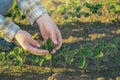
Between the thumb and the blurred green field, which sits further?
the blurred green field

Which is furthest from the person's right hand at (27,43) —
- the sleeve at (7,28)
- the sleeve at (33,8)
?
the sleeve at (33,8)

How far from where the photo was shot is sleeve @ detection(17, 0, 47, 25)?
6.73 feet

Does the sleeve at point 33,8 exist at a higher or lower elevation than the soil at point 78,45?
higher

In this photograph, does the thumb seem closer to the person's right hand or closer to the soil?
the person's right hand

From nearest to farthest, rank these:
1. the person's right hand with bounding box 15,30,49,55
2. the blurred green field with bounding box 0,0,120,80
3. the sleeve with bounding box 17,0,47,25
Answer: the person's right hand with bounding box 15,30,49,55 < the sleeve with bounding box 17,0,47,25 < the blurred green field with bounding box 0,0,120,80

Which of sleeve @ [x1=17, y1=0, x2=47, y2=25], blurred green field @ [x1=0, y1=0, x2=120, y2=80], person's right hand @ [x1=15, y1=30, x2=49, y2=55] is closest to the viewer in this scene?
person's right hand @ [x1=15, y1=30, x2=49, y2=55]

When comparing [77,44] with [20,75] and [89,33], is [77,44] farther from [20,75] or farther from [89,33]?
[20,75]

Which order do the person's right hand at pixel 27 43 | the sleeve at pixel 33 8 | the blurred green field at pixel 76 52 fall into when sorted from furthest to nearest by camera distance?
the blurred green field at pixel 76 52, the sleeve at pixel 33 8, the person's right hand at pixel 27 43

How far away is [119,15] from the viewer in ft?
10.2

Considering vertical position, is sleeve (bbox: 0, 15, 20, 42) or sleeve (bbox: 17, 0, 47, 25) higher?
sleeve (bbox: 17, 0, 47, 25)

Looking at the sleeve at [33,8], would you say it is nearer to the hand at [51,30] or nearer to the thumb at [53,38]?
the hand at [51,30]

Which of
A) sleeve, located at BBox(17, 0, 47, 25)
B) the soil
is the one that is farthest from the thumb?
the soil

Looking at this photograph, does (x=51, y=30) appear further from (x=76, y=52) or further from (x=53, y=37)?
(x=76, y=52)

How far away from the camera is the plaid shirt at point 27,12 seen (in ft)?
6.42
